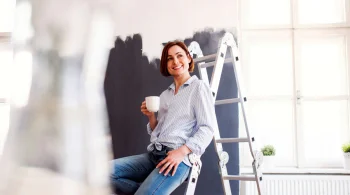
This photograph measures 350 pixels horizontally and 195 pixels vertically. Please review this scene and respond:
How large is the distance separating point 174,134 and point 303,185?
1213mm

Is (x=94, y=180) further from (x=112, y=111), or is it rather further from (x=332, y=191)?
(x=332, y=191)

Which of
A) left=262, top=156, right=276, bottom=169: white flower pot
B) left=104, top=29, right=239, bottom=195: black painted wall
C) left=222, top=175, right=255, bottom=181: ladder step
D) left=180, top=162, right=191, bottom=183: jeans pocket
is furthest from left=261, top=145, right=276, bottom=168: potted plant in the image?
left=180, top=162, right=191, bottom=183: jeans pocket

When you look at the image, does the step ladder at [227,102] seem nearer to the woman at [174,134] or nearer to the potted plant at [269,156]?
the woman at [174,134]

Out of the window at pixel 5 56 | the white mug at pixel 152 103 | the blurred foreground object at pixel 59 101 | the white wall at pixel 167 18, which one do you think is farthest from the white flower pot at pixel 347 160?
the window at pixel 5 56

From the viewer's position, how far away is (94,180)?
261 cm

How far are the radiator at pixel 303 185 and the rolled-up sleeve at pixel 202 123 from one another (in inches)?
37.5

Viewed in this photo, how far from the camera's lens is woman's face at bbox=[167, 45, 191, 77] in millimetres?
2064

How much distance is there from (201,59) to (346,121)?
1308mm

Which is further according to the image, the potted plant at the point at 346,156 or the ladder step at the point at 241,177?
the potted plant at the point at 346,156

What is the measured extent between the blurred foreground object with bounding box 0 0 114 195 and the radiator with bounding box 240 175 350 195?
3.74ft

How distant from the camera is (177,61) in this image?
2059 millimetres

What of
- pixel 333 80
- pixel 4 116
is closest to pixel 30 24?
pixel 4 116

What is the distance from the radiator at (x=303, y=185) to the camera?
2559 millimetres

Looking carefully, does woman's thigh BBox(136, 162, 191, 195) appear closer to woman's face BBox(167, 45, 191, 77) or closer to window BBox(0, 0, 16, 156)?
woman's face BBox(167, 45, 191, 77)
